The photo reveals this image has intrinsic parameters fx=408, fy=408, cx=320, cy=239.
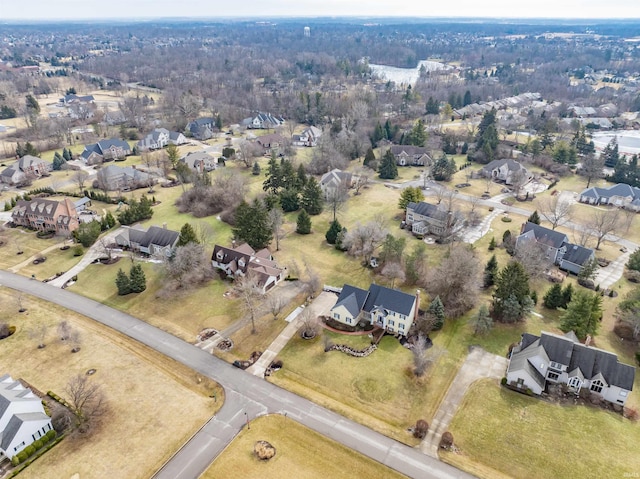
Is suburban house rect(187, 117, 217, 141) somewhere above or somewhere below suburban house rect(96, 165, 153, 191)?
above

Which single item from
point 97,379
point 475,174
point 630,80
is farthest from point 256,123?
point 630,80

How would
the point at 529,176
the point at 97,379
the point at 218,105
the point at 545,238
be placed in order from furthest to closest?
the point at 218,105 → the point at 529,176 → the point at 545,238 → the point at 97,379

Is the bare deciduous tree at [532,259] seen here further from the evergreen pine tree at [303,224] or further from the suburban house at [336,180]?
the suburban house at [336,180]

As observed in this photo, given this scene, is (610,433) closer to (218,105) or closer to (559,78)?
(218,105)

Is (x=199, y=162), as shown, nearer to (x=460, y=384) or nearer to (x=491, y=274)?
(x=491, y=274)

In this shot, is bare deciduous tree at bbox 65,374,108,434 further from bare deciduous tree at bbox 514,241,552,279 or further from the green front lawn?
bare deciduous tree at bbox 514,241,552,279

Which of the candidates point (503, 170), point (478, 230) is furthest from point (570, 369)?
point (503, 170)

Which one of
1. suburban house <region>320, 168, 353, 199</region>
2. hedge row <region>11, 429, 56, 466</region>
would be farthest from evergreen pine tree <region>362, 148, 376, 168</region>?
hedge row <region>11, 429, 56, 466</region>
